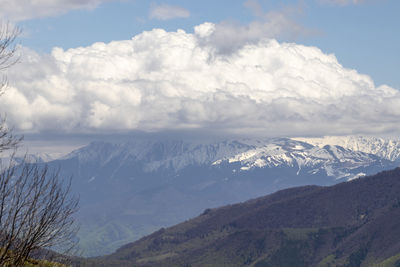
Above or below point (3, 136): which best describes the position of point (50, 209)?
below

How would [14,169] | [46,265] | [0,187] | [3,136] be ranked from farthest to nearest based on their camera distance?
[46,265] → [14,169] → [3,136] → [0,187]

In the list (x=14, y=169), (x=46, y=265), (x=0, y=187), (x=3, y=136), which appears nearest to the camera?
(x=0, y=187)

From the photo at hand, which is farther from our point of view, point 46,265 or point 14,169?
point 46,265

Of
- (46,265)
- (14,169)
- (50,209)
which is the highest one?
(14,169)

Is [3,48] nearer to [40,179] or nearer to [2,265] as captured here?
[40,179]

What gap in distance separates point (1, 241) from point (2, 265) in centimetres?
175

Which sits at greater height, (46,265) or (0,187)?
(0,187)

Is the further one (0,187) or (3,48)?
(3,48)

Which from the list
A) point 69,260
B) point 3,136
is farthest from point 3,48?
point 69,260

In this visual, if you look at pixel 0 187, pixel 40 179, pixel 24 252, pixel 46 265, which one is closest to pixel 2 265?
pixel 24 252

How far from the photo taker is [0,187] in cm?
4159

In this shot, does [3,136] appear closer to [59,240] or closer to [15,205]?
[15,205]

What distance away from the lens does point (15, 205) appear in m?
43.3

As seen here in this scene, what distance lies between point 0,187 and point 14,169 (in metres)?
6.98
